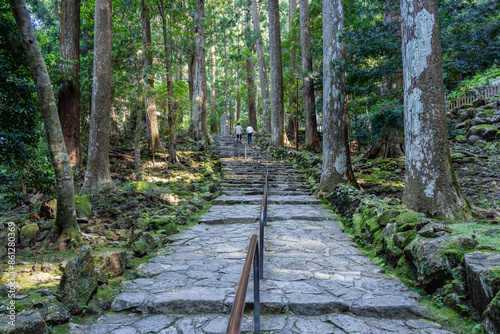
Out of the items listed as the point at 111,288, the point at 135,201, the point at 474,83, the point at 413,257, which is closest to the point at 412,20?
the point at 413,257

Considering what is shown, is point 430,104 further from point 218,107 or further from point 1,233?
point 218,107

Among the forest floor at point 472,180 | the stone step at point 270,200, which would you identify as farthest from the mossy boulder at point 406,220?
the stone step at point 270,200

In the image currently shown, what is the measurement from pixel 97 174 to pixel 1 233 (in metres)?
3.58

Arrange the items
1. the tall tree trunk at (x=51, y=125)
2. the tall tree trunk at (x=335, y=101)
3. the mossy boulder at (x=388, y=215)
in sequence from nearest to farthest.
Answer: the tall tree trunk at (x=51, y=125), the mossy boulder at (x=388, y=215), the tall tree trunk at (x=335, y=101)

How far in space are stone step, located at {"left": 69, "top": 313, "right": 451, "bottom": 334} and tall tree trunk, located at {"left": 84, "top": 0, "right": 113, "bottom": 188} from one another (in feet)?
19.6

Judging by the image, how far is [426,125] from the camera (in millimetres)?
5375

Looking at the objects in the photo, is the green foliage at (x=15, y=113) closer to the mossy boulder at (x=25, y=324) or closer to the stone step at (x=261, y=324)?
the mossy boulder at (x=25, y=324)

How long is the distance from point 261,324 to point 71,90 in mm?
9593

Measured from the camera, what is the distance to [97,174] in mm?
8156

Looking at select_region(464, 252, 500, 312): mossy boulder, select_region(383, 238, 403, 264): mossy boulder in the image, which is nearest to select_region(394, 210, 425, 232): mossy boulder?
select_region(383, 238, 403, 264): mossy boulder

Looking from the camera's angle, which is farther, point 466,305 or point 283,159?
point 283,159

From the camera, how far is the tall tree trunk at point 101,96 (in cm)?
827

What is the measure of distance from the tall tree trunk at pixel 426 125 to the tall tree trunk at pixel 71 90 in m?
9.11

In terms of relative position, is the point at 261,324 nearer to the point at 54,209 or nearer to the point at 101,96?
the point at 54,209
